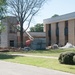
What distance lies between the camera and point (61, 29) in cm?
5784

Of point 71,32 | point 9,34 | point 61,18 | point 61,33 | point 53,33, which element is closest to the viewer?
point 71,32

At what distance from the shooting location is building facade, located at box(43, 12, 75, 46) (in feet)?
175

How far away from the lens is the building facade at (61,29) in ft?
175

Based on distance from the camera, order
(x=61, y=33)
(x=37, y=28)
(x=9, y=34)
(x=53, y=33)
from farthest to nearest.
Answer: (x=37, y=28) → (x=53, y=33) → (x=9, y=34) → (x=61, y=33)

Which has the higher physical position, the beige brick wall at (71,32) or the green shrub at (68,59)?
the beige brick wall at (71,32)

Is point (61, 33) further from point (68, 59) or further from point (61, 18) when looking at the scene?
point (68, 59)

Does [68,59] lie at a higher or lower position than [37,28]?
lower

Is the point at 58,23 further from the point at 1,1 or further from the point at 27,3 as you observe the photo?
the point at 1,1

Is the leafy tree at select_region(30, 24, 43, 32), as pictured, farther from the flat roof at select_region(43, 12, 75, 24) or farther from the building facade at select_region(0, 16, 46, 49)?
the building facade at select_region(0, 16, 46, 49)

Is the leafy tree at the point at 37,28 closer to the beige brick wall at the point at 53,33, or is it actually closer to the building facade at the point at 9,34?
the beige brick wall at the point at 53,33

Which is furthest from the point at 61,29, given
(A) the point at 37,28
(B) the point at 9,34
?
(A) the point at 37,28

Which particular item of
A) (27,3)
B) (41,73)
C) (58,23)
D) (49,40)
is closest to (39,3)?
(27,3)

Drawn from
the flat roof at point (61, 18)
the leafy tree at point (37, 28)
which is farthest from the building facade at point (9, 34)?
the leafy tree at point (37, 28)

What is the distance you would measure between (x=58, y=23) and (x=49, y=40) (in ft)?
19.3
